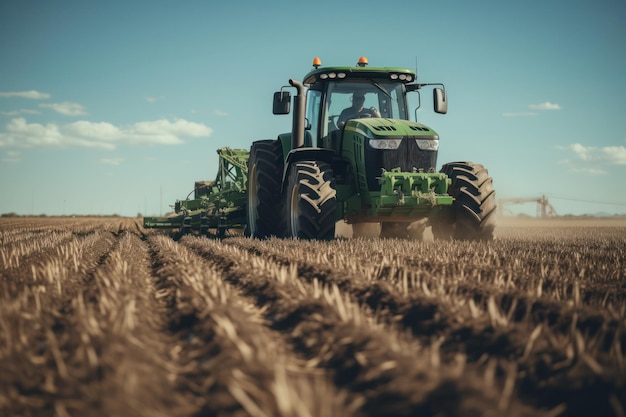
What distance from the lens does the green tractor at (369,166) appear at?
30.4 feet

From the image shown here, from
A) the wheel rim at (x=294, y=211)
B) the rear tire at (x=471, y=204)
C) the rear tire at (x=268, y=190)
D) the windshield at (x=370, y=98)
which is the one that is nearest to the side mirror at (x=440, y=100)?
the windshield at (x=370, y=98)

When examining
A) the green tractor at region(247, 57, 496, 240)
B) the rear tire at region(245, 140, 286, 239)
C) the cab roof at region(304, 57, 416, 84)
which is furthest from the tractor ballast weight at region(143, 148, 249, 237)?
the cab roof at region(304, 57, 416, 84)

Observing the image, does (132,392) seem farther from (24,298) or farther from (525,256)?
(525,256)

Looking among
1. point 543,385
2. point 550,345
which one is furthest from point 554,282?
point 543,385

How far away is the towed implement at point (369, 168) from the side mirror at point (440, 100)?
0.05ft

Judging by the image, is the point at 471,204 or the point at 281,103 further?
the point at 281,103

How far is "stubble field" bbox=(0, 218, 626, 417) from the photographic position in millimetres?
2480

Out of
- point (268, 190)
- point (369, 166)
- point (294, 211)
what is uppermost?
point (369, 166)

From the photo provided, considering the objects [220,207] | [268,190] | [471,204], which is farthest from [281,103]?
[220,207]

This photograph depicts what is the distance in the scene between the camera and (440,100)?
9938 mm

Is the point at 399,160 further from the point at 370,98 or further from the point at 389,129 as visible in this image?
the point at 370,98

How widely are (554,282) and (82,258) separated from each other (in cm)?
517

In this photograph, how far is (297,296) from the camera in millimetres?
4543

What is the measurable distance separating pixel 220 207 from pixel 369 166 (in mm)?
6261
